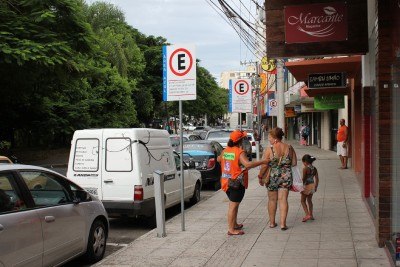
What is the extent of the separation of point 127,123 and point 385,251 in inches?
1318

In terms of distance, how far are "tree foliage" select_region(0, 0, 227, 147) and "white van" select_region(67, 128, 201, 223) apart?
7378mm

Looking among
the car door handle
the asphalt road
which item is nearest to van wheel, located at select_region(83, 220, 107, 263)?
the asphalt road

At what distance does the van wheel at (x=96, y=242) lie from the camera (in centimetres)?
689

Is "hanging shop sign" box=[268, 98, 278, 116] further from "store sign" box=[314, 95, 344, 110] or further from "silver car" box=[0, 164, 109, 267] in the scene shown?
"silver car" box=[0, 164, 109, 267]

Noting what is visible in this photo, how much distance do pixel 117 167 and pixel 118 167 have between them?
21 millimetres

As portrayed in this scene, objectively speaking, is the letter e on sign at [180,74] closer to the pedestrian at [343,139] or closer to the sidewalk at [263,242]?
the sidewalk at [263,242]

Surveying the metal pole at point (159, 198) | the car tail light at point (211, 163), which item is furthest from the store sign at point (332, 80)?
the metal pole at point (159, 198)

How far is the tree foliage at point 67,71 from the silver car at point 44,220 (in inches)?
389

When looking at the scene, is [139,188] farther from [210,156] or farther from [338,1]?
[210,156]

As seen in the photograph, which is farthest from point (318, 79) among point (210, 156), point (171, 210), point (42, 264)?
point (42, 264)

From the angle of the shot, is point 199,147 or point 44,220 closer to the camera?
point 44,220

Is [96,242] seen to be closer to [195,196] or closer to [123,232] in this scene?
[123,232]

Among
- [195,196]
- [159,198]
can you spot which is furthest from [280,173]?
[195,196]

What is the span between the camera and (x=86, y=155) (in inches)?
365
